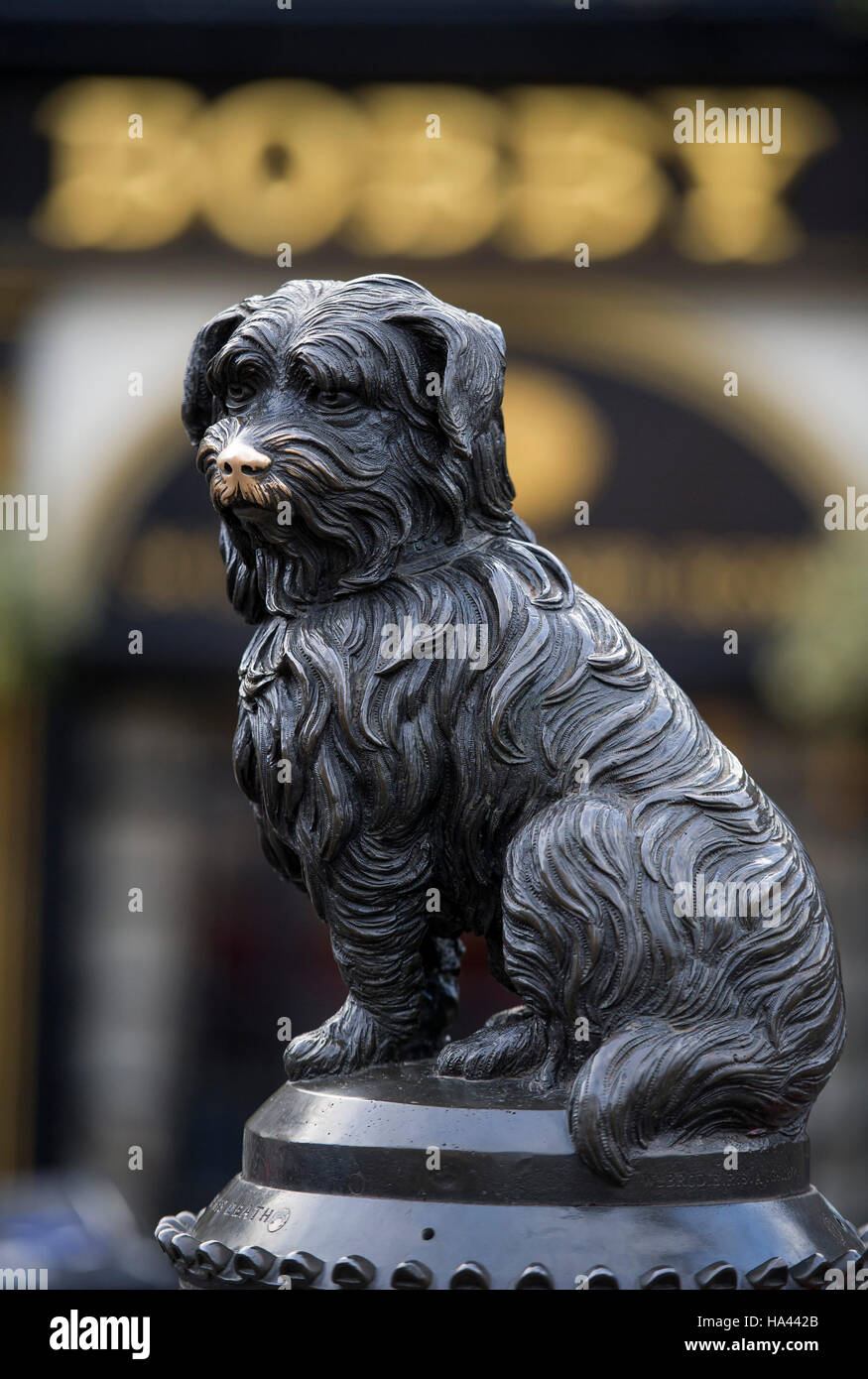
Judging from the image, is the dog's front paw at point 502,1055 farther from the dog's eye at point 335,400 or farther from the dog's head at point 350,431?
the dog's eye at point 335,400

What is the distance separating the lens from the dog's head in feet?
7.43

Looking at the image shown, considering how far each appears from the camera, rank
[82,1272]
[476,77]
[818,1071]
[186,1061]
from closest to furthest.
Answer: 1. [818,1071]
2. [82,1272]
3. [476,77]
4. [186,1061]

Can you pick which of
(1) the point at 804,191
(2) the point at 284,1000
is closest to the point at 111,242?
(1) the point at 804,191

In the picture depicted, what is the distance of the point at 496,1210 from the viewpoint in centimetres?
214

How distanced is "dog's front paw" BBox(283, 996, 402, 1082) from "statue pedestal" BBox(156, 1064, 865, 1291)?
126 millimetres

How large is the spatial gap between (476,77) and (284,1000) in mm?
4108

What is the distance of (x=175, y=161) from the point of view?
6820 millimetres

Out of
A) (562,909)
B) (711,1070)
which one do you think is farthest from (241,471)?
(711,1070)

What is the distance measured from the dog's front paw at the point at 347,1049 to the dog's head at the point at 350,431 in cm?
66

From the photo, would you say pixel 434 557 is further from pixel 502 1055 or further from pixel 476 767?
pixel 502 1055

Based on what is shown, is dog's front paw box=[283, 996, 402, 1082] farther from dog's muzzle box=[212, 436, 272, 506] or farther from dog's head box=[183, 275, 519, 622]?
dog's muzzle box=[212, 436, 272, 506]

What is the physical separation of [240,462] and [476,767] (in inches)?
21.9

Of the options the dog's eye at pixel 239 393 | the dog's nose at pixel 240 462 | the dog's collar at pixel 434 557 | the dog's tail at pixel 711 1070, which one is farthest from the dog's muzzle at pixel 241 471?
the dog's tail at pixel 711 1070
